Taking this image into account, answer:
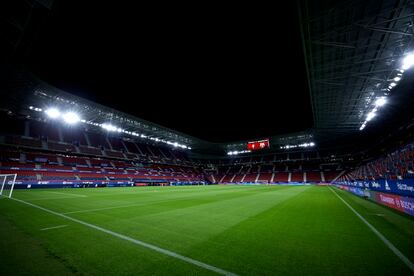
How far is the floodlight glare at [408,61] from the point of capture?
14727 millimetres

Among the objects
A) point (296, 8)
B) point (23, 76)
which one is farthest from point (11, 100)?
point (296, 8)

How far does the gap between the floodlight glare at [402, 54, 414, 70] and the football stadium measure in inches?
4.5

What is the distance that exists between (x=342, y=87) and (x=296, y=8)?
13794mm

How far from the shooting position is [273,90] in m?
22.7

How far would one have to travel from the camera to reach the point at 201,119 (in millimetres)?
34062

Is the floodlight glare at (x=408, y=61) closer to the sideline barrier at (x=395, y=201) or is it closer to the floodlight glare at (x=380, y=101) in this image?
the floodlight glare at (x=380, y=101)

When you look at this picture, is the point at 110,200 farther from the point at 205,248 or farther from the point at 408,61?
the point at 408,61

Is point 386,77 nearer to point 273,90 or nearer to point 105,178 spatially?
point 273,90

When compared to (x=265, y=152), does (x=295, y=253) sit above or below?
below

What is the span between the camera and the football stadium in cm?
377

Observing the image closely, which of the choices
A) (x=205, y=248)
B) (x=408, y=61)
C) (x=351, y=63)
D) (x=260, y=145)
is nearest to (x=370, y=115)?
(x=408, y=61)

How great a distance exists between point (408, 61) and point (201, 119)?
86.0 feet

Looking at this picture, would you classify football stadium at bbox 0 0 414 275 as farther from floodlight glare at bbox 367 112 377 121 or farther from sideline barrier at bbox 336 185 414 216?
floodlight glare at bbox 367 112 377 121

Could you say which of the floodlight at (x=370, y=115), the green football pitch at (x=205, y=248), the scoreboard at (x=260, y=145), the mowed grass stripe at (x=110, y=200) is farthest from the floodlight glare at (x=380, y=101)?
the scoreboard at (x=260, y=145)
